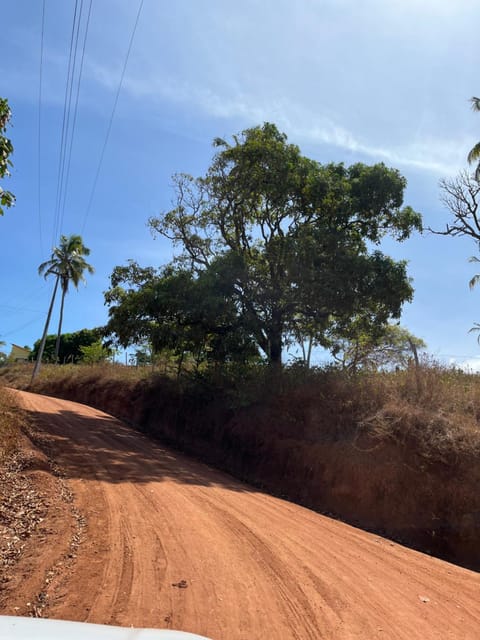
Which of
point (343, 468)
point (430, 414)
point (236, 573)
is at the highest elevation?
point (430, 414)

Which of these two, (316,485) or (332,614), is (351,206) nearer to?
(316,485)

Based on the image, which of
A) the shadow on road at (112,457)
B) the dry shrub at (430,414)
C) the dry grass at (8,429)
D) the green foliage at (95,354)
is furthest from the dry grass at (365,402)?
the green foliage at (95,354)

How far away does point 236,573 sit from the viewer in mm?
5238

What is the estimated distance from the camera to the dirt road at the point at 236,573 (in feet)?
13.8

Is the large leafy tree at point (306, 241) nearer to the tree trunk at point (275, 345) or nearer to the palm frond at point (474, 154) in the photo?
the tree trunk at point (275, 345)

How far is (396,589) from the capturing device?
5.48 meters

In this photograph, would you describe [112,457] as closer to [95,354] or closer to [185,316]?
[185,316]

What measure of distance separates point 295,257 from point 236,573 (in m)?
10.8

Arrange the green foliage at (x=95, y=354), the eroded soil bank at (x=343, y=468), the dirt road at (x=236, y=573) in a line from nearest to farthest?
the dirt road at (x=236, y=573) < the eroded soil bank at (x=343, y=468) < the green foliage at (x=95, y=354)

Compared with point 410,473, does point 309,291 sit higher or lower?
higher

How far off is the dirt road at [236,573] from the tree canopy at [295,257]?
25.3ft

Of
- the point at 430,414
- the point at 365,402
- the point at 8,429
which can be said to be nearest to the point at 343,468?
the point at 365,402

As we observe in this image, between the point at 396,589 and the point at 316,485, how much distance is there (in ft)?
17.9

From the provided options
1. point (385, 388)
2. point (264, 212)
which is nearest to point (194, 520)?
point (385, 388)
